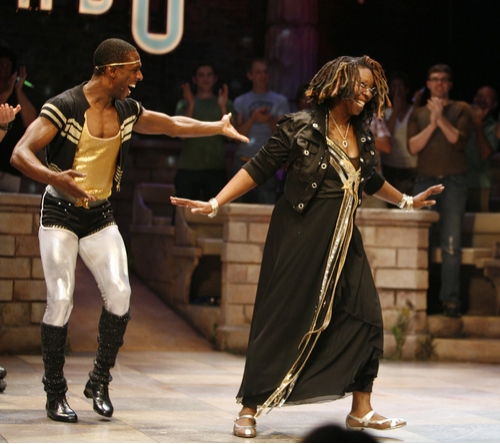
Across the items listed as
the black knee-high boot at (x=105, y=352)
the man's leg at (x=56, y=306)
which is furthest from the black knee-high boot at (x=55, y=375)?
the black knee-high boot at (x=105, y=352)

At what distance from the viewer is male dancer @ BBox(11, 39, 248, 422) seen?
201 inches

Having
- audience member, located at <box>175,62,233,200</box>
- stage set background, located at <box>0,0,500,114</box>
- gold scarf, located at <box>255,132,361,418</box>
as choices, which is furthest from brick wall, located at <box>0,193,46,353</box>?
stage set background, located at <box>0,0,500,114</box>

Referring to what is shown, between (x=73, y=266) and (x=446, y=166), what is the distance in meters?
4.46

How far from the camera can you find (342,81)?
505 cm

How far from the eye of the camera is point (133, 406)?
5.77 meters

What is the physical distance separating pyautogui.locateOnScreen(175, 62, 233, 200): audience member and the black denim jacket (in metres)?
4.28

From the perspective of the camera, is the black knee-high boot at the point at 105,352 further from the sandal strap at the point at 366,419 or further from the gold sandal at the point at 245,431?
the sandal strap at the point at 366,419

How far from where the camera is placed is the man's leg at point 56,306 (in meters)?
5.10

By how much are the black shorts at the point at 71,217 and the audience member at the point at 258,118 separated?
4120 millimetres

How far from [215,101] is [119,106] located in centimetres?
435

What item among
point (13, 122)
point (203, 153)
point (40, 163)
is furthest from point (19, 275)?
point (40, 163)

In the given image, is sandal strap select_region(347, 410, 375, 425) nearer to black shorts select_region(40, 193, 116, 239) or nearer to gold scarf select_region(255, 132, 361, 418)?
gold scarf select_region(255, 132, 361, 418)

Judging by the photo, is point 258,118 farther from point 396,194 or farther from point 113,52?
point 113,52

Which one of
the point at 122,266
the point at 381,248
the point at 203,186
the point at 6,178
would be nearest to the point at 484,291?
the point at 381,248
